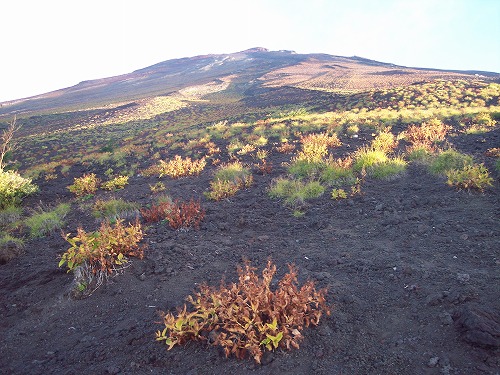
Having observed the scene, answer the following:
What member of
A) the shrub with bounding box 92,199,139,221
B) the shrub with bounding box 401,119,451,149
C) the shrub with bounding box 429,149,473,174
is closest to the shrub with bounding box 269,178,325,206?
the shrub with bounding box 429,149,473,174

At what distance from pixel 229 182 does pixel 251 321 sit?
527 centimetres

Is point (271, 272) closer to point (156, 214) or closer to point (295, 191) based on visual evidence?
point (156, 214)

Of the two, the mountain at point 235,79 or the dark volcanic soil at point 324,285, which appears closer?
the dark volcanic soil at point 324,285

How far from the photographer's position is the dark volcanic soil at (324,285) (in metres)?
2.54

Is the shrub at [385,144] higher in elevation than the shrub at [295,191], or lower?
higher

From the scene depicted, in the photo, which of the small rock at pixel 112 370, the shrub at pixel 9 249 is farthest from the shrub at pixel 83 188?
the small rock at pixel 112 370

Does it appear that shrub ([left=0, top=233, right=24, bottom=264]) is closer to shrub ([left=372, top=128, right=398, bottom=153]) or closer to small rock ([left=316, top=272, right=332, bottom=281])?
small rock ([left=316, top=272, right=332, bottom=281])

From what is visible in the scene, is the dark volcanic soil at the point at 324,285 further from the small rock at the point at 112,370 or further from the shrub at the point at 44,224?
the shrub at the point at 44,224

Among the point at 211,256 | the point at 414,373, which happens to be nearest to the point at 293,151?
the point at 211,256

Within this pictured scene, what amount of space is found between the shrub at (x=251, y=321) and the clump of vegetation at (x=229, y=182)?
4.06 m

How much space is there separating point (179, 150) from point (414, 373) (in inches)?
559

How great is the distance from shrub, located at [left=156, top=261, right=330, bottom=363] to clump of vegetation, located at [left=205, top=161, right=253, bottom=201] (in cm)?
406

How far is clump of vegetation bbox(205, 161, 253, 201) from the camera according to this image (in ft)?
22.7

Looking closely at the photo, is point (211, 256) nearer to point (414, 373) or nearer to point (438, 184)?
point (414, 373)
